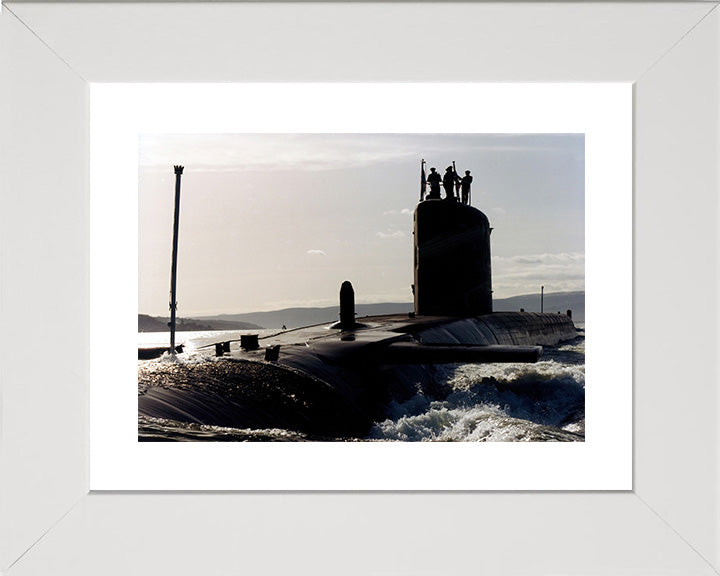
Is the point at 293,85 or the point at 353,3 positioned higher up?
the point at 353,3

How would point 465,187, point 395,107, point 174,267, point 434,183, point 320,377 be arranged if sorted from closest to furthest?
point 395,107, point 320,377, point 174,267, point 434,183, point 465,187

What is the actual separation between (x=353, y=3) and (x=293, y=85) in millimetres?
296

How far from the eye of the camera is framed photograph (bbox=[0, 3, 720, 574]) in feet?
5.48

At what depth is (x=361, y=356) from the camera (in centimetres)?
539

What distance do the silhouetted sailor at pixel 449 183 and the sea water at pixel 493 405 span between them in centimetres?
225

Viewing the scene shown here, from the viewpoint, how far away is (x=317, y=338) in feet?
19.1

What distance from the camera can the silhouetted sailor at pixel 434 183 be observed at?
23.8ft

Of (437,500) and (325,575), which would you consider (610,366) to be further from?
(325,575)

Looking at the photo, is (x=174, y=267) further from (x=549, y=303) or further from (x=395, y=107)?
(x=549, y=303)

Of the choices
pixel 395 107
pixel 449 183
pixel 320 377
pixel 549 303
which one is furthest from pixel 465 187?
pixel 395 107

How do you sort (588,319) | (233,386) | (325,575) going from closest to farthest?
(325,575), (588,319), (233,386)

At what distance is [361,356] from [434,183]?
281 centimetres

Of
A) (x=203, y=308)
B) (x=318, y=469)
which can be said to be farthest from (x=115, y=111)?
(x=203, y=308)

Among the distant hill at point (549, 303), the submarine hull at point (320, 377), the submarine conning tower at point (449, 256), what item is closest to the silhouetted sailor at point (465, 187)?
the submarine conning tower at point (449, 256)
